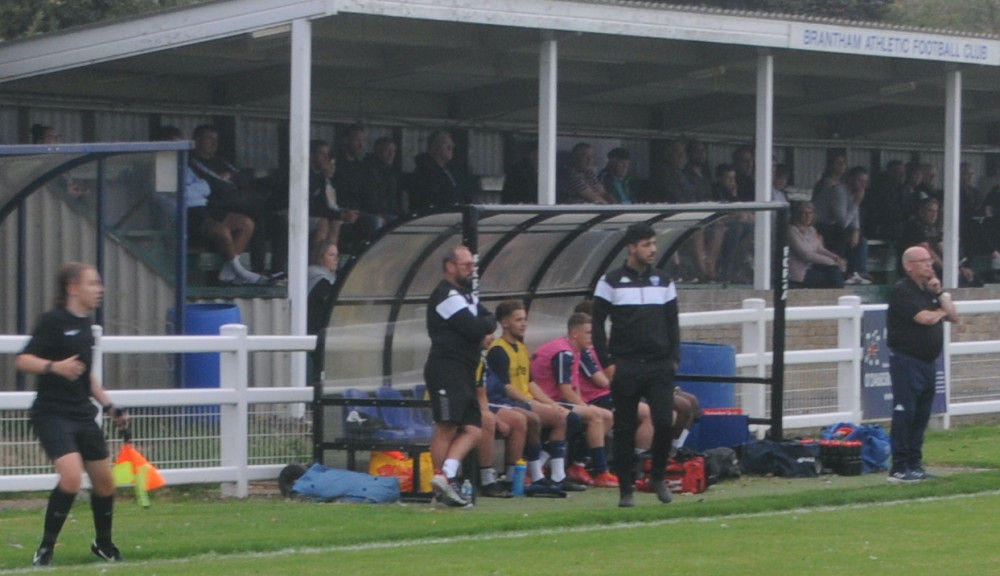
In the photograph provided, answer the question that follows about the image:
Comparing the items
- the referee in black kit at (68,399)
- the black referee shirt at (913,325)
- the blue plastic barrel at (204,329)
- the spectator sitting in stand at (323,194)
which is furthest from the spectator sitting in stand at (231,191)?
the referee in black kit at (68,399)

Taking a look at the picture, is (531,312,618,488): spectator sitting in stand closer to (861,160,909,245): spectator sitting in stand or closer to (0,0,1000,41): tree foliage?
(861,160,909,245): spectator sitting in stand

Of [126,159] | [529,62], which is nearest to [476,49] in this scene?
[529,62]

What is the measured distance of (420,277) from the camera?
41.0 feet

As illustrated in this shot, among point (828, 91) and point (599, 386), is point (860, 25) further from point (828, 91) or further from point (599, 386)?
point (599, 386)

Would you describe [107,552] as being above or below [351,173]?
below

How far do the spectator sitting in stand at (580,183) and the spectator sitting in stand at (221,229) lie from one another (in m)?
4.68

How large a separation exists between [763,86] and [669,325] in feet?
28.6

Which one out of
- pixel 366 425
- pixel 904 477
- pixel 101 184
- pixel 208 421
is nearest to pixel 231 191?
pixel 101 184

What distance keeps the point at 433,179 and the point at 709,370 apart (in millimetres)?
6534

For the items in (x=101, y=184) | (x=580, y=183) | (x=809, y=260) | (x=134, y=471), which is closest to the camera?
(x=134, y=471)

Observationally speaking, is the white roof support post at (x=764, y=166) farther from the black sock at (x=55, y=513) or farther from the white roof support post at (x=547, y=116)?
the black sock at (x=55, y=513)

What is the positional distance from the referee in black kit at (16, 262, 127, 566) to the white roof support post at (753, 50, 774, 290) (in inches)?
449

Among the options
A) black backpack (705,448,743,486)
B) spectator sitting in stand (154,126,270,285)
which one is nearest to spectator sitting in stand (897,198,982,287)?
spectator sitting in stand (154,126,270,285)

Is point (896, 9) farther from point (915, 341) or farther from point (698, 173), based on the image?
point (915, 341)
